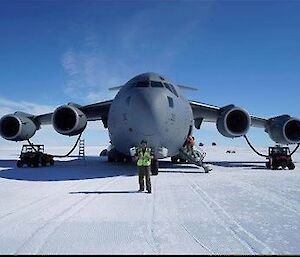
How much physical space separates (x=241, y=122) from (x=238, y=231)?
13.4 meters

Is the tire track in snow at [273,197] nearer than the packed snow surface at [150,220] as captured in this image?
No

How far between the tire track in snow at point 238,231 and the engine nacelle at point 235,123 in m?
10.1

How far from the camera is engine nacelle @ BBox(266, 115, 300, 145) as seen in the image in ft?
63.0

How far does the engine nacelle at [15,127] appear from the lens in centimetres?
1912

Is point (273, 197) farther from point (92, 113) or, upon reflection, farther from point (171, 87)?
point (92, 113)

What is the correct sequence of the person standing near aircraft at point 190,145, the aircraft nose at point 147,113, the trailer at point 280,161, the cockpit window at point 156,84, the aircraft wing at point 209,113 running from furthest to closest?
1. the aircraft wing at point 209,113
2. the trailer at point 280,161
3. the person standing near aircraft at point 190,145
4. the cockpit window at point 156,84
5. the aircraft nose at point 147,113

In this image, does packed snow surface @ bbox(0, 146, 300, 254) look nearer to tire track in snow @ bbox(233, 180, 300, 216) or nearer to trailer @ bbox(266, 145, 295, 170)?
tire track in snow @ bbox(233, 180, 300, 216)

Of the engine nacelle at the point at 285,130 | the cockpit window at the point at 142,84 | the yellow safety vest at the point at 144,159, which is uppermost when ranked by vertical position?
the cockpit window at the point at 142,84

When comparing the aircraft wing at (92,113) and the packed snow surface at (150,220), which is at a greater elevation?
the aircraft wing at (92,113)

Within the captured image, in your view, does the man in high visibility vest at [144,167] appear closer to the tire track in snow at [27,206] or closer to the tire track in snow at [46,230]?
the tire track in snow at [46,230]

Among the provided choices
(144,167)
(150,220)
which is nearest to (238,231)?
(150,220)

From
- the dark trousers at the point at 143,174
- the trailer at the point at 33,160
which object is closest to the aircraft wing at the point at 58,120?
the trailer at the point at 33,160

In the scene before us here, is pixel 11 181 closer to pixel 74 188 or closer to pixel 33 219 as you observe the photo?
pixel 74 188

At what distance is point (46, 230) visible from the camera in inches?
202
